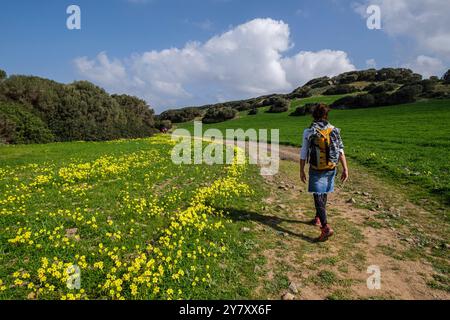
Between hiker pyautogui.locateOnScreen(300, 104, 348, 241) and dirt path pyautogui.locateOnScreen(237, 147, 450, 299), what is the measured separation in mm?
888

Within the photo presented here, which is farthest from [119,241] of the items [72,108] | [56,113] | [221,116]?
[221,116]

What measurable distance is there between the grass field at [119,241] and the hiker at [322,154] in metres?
2.19

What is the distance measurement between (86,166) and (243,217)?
11316mm

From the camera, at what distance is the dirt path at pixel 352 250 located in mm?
5852

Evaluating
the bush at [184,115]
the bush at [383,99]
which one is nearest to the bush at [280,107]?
the bush at [383,99]

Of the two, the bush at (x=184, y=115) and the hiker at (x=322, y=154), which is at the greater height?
the bush at (x=184, y=115)

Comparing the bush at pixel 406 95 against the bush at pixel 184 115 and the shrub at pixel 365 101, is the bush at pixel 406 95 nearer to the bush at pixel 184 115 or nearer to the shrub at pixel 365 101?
the shrub at pixel 365 101

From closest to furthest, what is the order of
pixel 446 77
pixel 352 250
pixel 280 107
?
pixel 352 250 → pixel 446 77 → pixel 280 107

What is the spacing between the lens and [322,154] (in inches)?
309

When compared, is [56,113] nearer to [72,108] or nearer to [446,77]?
[72,108]

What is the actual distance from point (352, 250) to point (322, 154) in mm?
2507

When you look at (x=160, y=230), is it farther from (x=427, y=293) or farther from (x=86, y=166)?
(x=86, y=166)

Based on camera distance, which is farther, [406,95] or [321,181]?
[406,95]

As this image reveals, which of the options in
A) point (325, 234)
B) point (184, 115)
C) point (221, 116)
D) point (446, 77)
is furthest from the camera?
point (184, 115)
